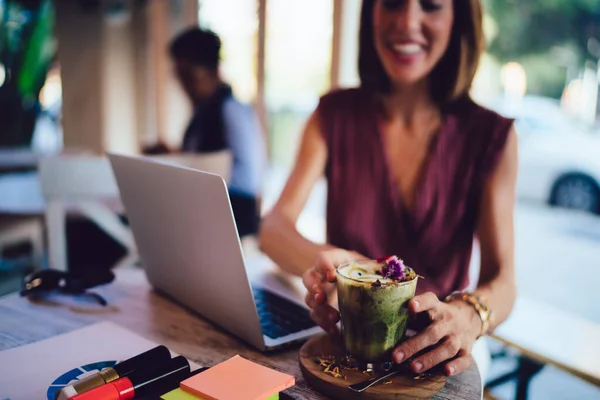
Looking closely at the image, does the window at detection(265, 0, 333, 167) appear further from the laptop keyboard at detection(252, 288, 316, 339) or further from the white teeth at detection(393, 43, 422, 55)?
the laptop keyboard at detection(252, 288, 316, 339)

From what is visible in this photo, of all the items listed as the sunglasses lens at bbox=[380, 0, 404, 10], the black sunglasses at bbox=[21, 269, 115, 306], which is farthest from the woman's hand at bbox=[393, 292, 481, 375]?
the sunglasses lens at bbox=[380, 0, 404, 10]

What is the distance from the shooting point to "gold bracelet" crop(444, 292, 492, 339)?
87cm

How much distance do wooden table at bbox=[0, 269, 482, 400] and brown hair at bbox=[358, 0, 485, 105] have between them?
0.78 meters

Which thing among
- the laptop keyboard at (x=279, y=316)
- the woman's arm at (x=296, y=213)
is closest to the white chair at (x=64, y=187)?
the woman's arm at (x=296, y=213)

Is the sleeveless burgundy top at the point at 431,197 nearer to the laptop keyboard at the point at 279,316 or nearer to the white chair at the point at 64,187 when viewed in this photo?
the laptop keyboard at the point at 279,316

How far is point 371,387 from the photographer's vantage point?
2.29 ft

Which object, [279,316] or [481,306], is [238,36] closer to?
[279,316]

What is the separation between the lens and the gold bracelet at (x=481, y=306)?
34.3 inches

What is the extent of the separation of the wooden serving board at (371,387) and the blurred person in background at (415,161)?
1.13 ft

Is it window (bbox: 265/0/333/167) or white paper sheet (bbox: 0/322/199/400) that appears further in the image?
window (bbox: 265/0/333/167)

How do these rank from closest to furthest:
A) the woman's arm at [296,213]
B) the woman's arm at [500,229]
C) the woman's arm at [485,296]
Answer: the woman's arm at [485,296], the woman's arm at [500,229], the woman's arm at [296,213]

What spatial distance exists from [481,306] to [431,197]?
0.45 m

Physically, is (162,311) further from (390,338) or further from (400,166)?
(400,166)

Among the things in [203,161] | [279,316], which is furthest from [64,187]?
[279,316]
